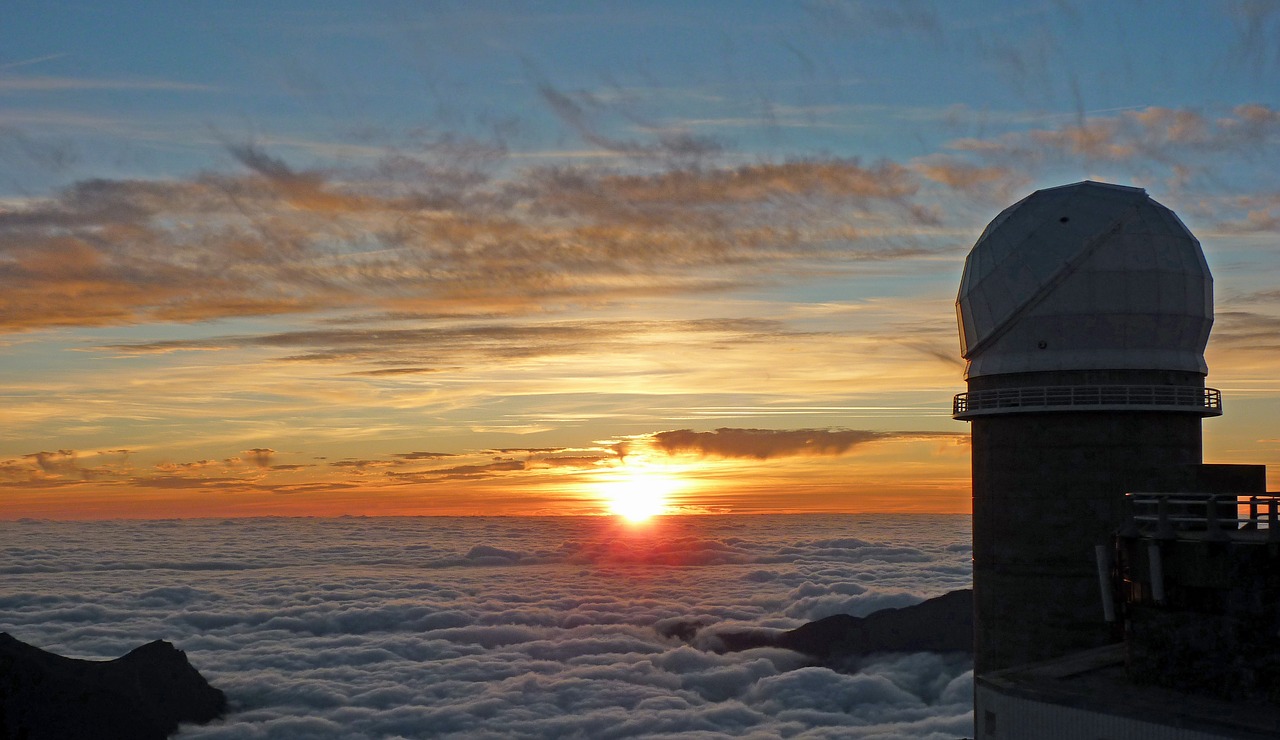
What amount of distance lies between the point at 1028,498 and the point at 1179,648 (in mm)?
9024

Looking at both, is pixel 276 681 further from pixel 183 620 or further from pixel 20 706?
pixel 183 620

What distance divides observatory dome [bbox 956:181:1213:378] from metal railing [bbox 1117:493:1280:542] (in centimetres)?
590

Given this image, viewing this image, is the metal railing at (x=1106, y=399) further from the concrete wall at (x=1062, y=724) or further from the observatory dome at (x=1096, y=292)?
the concrete wall at (x=1062, y=724)

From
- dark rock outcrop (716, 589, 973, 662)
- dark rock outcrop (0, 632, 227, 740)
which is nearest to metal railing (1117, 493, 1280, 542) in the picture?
dark rock outcrop (0, 632, 227, 740)

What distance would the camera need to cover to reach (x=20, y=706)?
4919 cm

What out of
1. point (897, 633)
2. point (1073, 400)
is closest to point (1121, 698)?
point (1073, 400)

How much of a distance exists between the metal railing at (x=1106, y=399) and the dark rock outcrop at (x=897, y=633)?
50.7 metres

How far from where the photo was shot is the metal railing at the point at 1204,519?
22.5 meters

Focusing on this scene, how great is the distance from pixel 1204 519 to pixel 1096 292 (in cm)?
1086

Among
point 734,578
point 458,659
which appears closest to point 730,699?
point 458,659

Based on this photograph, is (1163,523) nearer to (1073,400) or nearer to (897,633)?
(1073,400)

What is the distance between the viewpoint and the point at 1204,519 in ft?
74.3

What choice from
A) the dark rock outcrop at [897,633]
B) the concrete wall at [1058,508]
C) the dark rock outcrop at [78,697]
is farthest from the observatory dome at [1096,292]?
the dark rock outcrop at [897,633]

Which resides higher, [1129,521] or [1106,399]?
[1106,399]
